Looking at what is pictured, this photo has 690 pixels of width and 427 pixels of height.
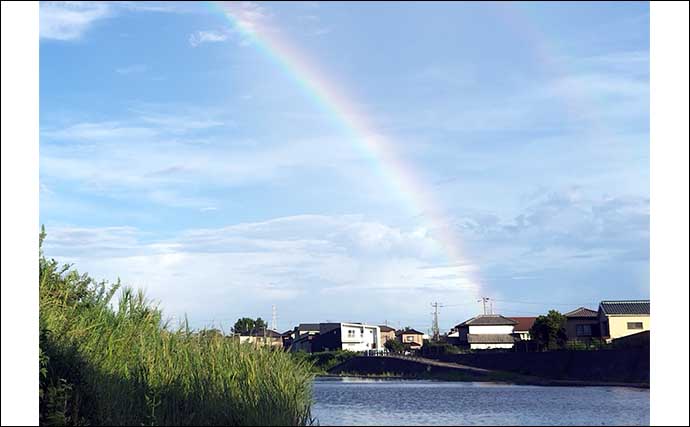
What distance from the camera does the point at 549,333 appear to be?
39406 mm

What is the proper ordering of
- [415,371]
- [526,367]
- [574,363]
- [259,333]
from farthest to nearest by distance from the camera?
1. [415,371]
2. [526,367]
3. [574,363]
4. [259,333]

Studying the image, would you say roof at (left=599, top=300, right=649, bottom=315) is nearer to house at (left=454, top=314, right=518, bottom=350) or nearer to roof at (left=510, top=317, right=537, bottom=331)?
house at (left=454, top=314, right=518, bottom=350)

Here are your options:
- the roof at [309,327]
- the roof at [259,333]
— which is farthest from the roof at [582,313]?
the roof at [259,333]

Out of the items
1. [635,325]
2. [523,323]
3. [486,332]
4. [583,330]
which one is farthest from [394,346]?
[635,325]

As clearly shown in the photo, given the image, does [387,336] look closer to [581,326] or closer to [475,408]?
[581,326]

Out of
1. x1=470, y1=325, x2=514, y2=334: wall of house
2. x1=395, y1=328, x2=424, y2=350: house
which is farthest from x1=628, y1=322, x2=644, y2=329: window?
x1=395, y1=328, x2=424, y2=350: house

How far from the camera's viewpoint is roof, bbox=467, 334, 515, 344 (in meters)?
48.4

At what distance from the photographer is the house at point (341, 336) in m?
44.6

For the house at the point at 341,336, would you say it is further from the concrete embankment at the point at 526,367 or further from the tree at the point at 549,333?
the tree at the point at 549,333

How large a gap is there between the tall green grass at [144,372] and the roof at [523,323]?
40624mm

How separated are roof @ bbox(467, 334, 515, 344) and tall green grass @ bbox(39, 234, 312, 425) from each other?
37263 millimetres

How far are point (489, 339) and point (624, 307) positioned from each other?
10764 millimetres

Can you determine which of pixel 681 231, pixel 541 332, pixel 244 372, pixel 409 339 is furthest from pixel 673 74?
pixel 409 339

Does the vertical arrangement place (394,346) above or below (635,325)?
below
